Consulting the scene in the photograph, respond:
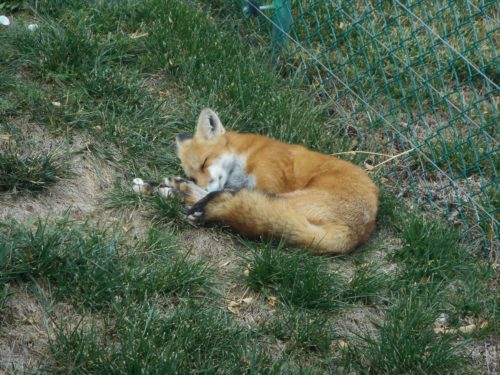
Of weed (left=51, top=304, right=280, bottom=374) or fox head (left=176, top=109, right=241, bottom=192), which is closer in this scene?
weed (left=51, top=304, right=280, bottom=374)

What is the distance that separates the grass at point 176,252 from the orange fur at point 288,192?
15cm

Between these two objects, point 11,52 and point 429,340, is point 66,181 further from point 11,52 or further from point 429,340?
point 429,340

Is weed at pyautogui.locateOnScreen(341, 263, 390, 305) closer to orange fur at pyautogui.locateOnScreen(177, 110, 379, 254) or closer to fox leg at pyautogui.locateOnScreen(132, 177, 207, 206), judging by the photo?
orange fur at pyautogui.locateOnScreen(177, 110, 379, 254)

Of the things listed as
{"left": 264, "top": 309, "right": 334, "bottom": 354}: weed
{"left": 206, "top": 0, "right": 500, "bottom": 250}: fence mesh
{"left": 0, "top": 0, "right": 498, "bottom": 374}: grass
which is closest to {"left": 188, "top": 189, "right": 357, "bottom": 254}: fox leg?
{"left": 0, "top": 0, "right": 498, "bottom": 374}: grass

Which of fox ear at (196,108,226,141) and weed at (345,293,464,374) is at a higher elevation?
fox ear at (196,108,226,141)

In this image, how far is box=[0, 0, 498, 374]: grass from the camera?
153 inches

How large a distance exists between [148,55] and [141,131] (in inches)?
37.7

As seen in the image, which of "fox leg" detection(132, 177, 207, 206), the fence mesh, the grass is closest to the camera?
the grass

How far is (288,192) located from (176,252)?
106 centimetres

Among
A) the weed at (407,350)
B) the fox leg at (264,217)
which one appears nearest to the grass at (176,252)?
the weed at (407,350)

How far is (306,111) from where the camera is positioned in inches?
239

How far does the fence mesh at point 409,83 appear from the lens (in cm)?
572

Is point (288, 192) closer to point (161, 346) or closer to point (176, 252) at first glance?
point (176, 252)

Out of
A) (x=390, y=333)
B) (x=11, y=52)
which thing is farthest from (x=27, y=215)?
(x=390, y=333)
